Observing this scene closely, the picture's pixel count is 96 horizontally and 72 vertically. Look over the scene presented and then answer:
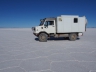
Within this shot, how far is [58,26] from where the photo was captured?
1138 centimetres

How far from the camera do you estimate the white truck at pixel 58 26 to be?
37.2ft

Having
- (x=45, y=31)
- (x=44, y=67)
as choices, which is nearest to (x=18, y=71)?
(x=44, y=67)

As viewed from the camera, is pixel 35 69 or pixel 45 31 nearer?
pixel 35 69

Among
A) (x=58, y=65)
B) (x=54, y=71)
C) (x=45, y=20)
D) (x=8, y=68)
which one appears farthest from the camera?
(x=45, y=20)

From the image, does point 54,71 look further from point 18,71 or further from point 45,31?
point 45,31

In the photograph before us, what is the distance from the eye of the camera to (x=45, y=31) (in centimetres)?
1140

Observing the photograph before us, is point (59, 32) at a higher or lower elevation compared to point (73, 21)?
lower

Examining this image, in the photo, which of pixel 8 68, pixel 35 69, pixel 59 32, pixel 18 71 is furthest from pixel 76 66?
pixel 59 32

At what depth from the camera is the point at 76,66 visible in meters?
4.62

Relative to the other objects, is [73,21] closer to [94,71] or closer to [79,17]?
[79,17]

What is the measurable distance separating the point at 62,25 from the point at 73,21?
53.8 inches

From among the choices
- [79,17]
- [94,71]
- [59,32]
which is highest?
[79,17]

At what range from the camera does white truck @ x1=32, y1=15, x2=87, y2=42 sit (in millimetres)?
11328

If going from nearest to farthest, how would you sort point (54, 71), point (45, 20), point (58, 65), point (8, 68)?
point (54, 71), point (8, 68), point (58, 65), point (45, 20)
